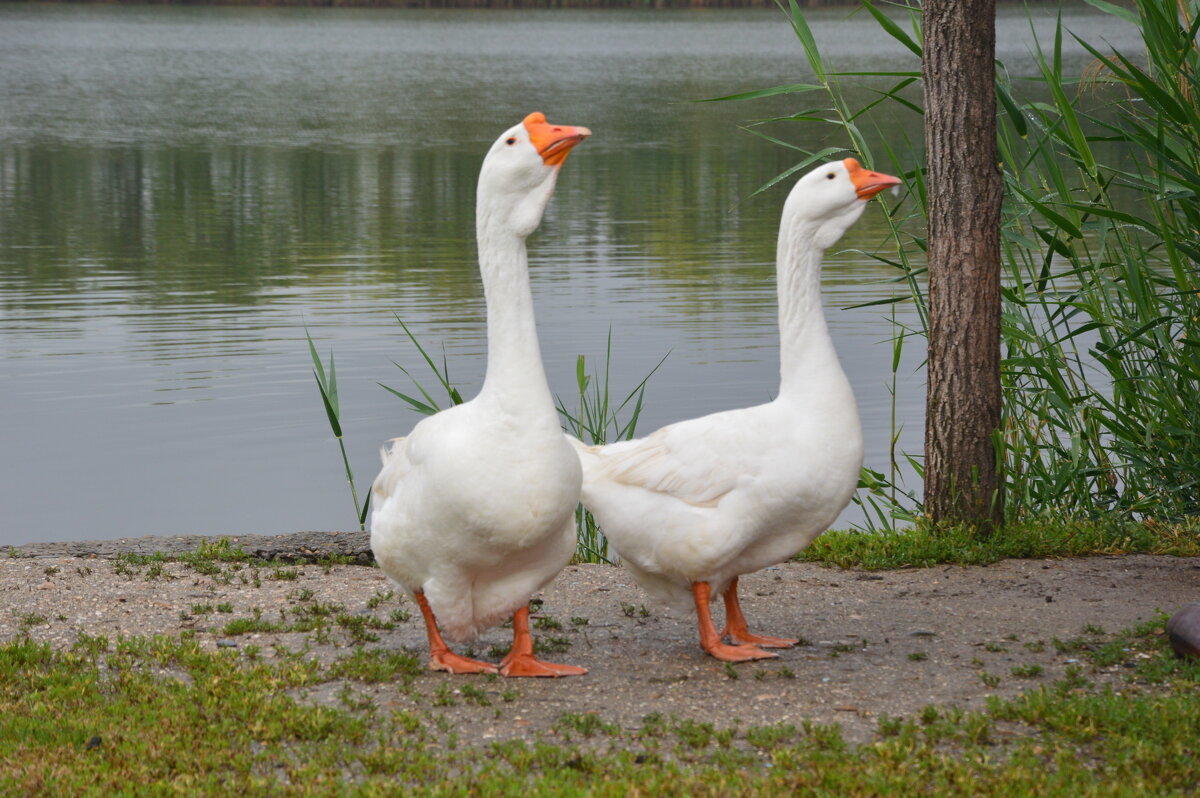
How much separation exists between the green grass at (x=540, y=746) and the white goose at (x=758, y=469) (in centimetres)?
56

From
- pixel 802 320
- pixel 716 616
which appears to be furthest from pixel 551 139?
pixel 716 616

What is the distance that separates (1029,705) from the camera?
16.4ft

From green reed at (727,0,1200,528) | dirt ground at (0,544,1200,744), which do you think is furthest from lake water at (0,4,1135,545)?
dirt ground at (0,544,1200,744)

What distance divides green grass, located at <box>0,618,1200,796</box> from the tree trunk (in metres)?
2.16

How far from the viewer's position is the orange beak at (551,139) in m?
5.10

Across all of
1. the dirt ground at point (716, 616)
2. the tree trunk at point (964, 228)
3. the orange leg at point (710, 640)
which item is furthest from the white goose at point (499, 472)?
the tree trunk at point (964, 228)

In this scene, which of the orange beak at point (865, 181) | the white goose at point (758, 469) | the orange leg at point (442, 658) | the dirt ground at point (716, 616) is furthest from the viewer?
the orange beak at point (865, 181)

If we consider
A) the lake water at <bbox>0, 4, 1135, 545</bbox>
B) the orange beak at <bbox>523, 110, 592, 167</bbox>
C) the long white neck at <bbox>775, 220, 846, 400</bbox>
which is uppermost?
the orange beak at <bbox>523, 110, 592, 167</bbox>

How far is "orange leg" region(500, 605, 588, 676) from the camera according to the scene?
219 inches

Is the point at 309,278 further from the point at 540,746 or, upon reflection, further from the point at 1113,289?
the point at 540,746

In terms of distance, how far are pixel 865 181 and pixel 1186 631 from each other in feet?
7.18

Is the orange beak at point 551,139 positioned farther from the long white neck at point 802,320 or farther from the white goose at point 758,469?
the long white neck at point 802,320

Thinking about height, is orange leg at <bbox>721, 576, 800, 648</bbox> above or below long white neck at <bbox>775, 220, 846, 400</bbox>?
below

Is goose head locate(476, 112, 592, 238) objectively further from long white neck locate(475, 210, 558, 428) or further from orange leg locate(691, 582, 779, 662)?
orange leg locate(691, 582, 779, 662)
